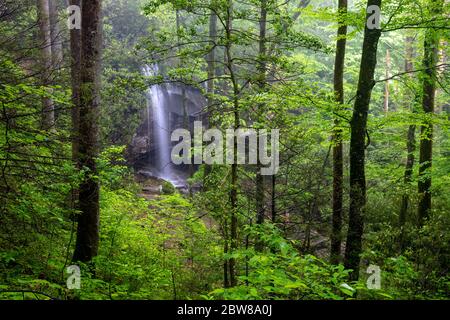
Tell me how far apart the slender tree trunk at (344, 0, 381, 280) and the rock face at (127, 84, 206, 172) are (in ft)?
53.6

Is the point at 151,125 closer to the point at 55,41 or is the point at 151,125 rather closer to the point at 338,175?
the point at 55,41

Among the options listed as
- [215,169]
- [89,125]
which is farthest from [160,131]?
[89,125]

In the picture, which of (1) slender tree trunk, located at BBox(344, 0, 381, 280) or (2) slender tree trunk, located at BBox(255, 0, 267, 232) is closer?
(1) slender tree trunk, located at BBox(344, 0, 381, 280)

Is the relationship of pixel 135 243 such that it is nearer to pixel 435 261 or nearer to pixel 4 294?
pixel 4 294

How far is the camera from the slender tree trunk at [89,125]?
5.95 metres

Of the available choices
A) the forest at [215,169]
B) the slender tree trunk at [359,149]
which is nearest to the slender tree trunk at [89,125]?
the forest at [215,169]

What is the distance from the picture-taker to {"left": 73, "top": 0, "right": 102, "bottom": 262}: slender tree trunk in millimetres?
5953

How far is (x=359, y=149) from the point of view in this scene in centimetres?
628

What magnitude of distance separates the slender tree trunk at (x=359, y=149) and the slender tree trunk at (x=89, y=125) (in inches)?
178

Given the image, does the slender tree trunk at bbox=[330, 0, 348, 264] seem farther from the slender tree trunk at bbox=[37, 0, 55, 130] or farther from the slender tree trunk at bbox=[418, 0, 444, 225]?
the slender tree trunk at bbox=[37, 0, 55, 130]

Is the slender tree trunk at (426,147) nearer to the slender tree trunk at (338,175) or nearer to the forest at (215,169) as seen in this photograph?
the forest at (215,169)

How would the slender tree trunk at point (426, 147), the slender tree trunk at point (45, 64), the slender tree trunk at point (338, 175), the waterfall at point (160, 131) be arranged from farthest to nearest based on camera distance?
the waterfall at point (160, 131) → the slender tree trunk at point (426, 147) → the slender tree trunk at point (338, 175) → the slender tree trunk at point (45, 64)

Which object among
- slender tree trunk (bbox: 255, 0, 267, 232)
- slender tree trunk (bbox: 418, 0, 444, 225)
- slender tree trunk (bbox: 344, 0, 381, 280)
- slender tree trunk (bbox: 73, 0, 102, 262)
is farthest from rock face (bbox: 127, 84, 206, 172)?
slender tree trunk (bbox: 344, 0, 381, 280)
